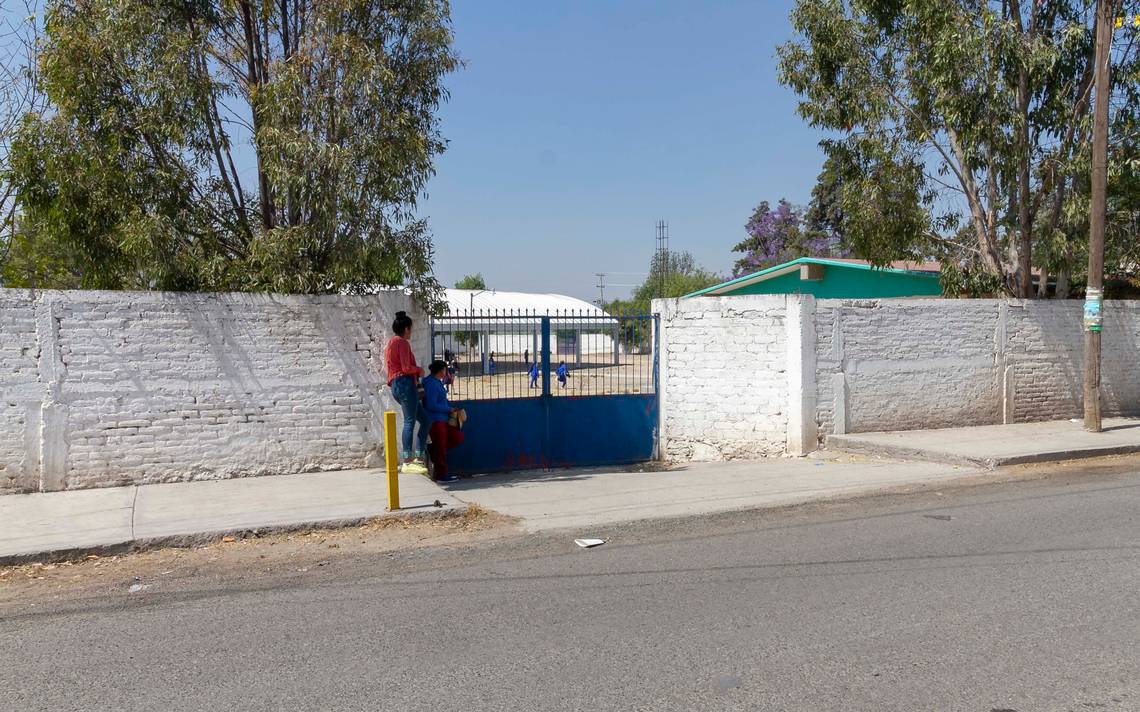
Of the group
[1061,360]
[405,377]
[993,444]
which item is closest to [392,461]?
[405,377]

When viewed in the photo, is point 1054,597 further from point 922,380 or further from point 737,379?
point 922,380

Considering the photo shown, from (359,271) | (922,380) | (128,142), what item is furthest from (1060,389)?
(128,142)

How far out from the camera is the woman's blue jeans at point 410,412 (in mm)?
9836

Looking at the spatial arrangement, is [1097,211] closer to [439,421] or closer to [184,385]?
[439,421]

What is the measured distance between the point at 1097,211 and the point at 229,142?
12044 mm

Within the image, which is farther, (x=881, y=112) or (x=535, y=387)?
(x=881, y=112)

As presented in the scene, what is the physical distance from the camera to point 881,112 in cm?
1491

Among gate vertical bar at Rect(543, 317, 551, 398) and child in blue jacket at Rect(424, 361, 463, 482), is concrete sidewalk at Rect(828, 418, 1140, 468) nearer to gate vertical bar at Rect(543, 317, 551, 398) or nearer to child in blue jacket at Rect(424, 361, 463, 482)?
gate vertical bar at Rect(543, 317, 551, 398)

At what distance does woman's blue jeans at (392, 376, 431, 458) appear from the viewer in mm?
9836

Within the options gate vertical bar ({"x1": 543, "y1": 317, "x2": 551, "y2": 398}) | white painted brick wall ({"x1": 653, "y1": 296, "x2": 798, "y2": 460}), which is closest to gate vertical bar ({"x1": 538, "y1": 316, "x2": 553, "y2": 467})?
gate vertical bar ({"x1": 543, "y1": 317, "x2": 551, "y2": 398})

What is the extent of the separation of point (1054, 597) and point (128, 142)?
977 cm

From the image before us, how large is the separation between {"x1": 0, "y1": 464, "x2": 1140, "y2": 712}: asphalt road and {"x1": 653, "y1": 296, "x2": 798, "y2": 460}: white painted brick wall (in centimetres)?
473

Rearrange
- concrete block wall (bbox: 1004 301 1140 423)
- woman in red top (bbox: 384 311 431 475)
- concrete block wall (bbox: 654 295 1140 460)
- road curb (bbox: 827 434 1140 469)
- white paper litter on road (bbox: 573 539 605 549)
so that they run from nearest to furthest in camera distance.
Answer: white paper litter on road (bbox: 573 539 605 549) < woman in red top (bbox: 384 311 431 475) < road curb (bbox: 827 434 1140 469) < concrete block wall (bbox: 654 295 1140 460) < concrete block wall (bbox: 1004 301 1140 423)

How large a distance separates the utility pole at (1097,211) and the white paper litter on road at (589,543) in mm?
9546
